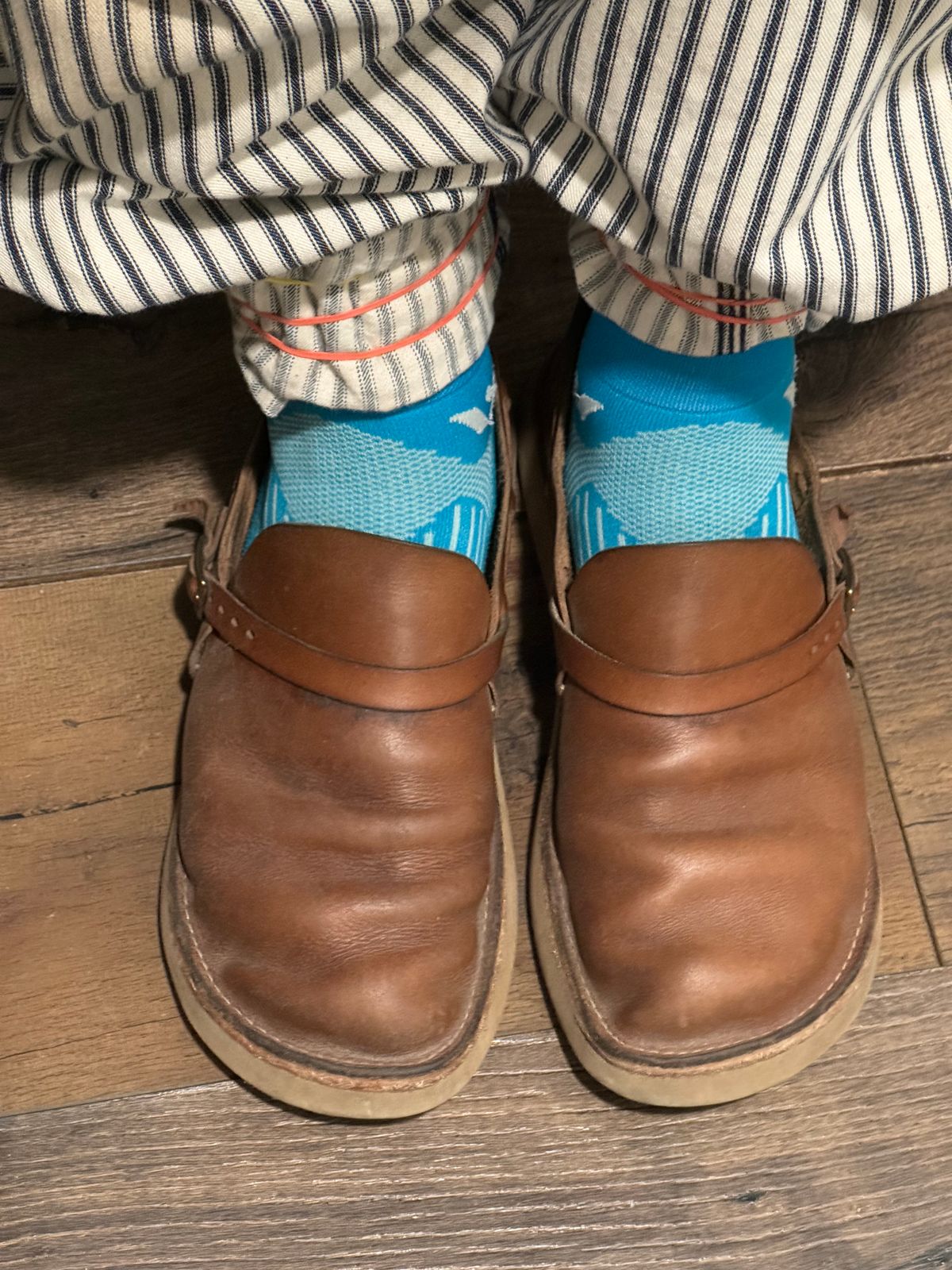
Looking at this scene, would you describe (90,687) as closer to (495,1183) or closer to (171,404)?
(171,404)

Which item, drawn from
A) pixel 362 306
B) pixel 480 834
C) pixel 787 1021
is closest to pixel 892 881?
pixel 787 1021

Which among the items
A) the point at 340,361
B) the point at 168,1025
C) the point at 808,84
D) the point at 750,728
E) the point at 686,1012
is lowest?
the point at 168,1025

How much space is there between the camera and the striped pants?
1.35 ft

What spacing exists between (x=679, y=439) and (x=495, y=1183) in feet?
1.58

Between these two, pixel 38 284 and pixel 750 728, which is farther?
pixel 750 728

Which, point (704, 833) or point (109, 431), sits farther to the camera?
point (109, 431)

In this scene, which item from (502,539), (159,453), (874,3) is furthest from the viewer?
(159,453)

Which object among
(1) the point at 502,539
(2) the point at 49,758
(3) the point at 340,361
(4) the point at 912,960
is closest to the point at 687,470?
(1) the point at 502,539

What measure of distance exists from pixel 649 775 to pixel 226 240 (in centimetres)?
38

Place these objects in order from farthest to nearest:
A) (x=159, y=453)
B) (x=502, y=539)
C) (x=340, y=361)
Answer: (x=159, y=453), (x=502, y=539), (x=340, y=361)

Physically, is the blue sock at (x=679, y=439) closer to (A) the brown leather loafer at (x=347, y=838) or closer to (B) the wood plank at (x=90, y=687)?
(A) the brown leather loafer at (x=347, y=838)

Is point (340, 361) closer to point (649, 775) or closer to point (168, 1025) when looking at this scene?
point (649, 775)

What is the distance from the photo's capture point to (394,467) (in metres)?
0.69

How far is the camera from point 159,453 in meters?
0.85
